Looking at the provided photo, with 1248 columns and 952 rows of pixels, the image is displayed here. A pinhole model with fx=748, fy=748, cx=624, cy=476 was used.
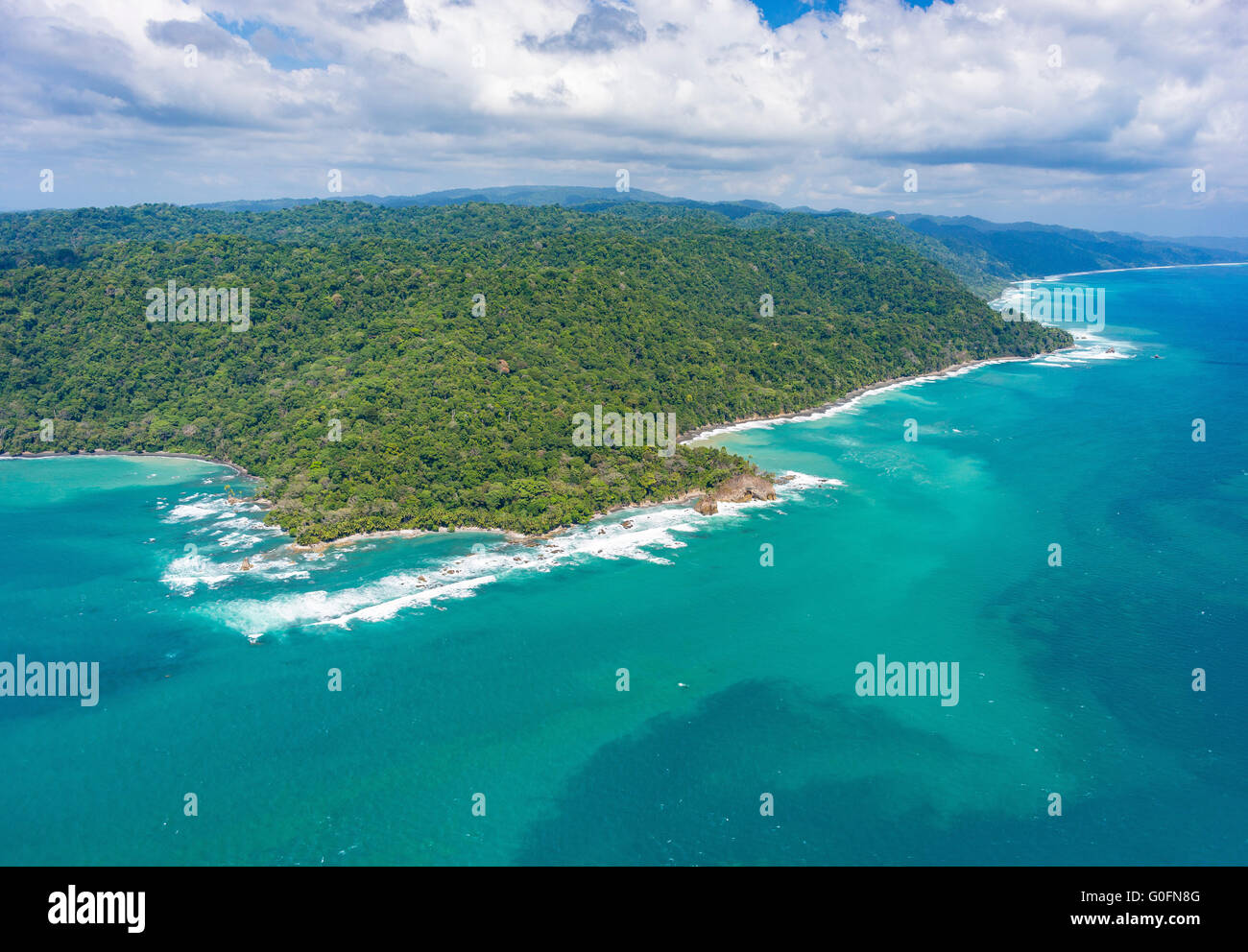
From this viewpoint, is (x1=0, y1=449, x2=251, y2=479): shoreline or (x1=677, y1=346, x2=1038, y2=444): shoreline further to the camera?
(x1=677, y1=346, x2=1038, y2=444): shoreline

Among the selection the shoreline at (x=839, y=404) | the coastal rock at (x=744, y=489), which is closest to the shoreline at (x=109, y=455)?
the shoreline at (x=839, y=404)

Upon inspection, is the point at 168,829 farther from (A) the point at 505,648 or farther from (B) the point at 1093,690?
(B) the point at 1093,690

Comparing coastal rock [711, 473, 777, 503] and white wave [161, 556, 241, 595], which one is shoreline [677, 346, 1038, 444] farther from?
white wave [161, 556, 241, 595]

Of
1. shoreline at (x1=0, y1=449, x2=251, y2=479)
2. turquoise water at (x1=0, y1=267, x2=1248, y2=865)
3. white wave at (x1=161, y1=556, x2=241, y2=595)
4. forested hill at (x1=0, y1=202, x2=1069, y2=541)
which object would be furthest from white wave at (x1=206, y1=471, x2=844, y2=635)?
shoreline at (x1=0, y1=449, x2=251, y2=479)

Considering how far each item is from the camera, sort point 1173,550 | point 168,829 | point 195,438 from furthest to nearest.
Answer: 1. point 195,438
2. point 1173,550
3. point 168,829

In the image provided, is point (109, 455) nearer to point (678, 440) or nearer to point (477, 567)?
point (477, 567)
